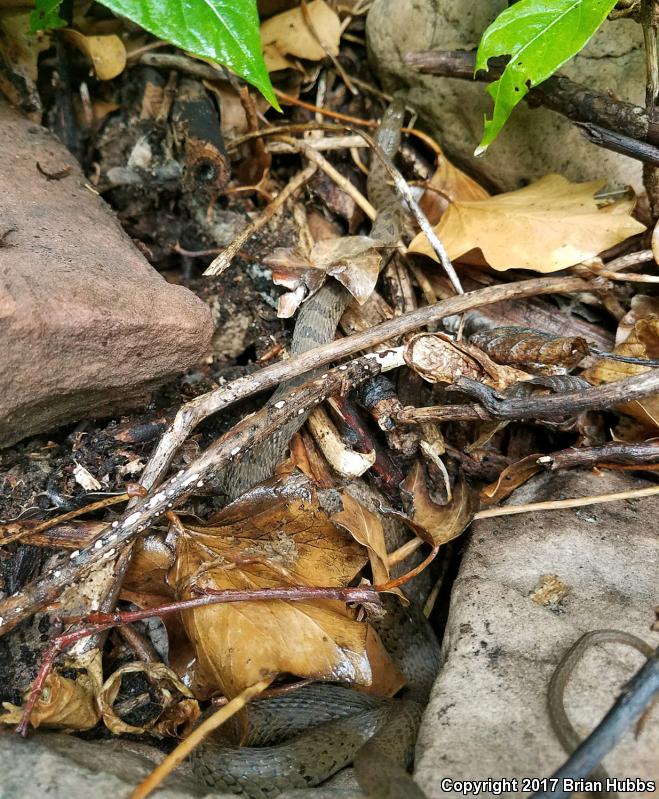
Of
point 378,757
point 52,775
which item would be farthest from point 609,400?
point 52,775

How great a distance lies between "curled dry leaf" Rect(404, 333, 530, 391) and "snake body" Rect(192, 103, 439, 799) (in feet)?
1.20

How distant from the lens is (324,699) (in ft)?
6.72

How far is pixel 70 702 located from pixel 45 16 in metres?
2.18

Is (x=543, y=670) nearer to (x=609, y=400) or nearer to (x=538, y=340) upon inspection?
(x=609, y=400)

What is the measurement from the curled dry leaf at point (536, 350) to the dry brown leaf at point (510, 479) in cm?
30

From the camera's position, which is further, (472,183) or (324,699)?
(472,183)

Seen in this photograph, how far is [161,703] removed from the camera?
1.83 m

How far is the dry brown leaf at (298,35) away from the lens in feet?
9.50

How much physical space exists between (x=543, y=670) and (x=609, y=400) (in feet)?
2.58

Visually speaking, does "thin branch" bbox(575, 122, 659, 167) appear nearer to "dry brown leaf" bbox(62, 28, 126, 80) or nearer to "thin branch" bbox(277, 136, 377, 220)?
"thin branch" bbox(277, 136, 377, 220)

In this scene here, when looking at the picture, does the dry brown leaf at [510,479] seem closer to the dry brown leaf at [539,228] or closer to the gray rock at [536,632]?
the gray rock at [536,632]

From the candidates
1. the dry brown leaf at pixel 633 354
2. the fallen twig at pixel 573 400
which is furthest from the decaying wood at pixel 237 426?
the fallen twig at pixel 573 400

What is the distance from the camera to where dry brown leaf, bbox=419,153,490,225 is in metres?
2.76

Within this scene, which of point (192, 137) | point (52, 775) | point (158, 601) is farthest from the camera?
point (192, 137)
